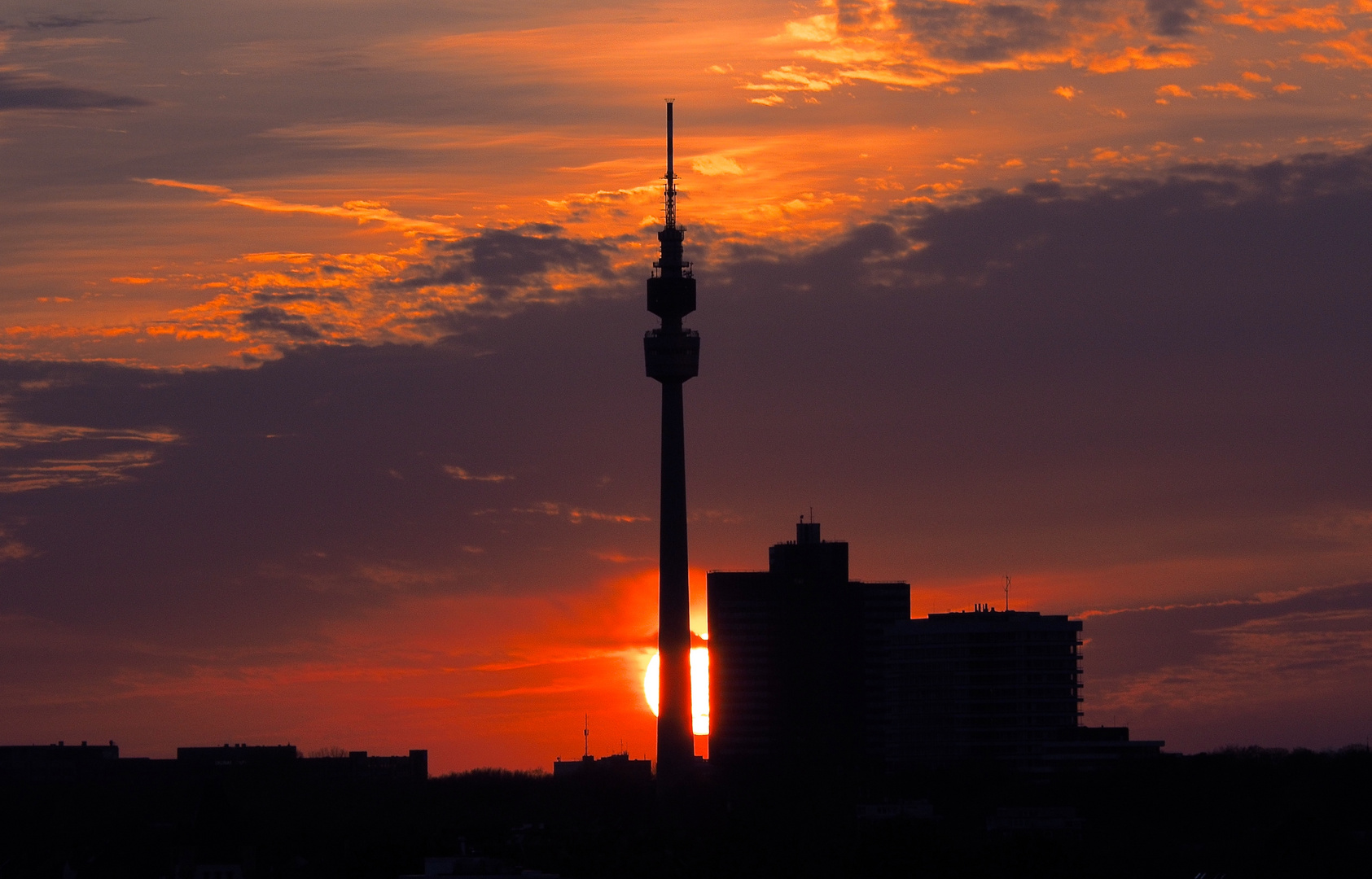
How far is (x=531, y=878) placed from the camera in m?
189

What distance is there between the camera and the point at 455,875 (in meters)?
189

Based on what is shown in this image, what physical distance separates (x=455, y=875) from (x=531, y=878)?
601 centimetres
